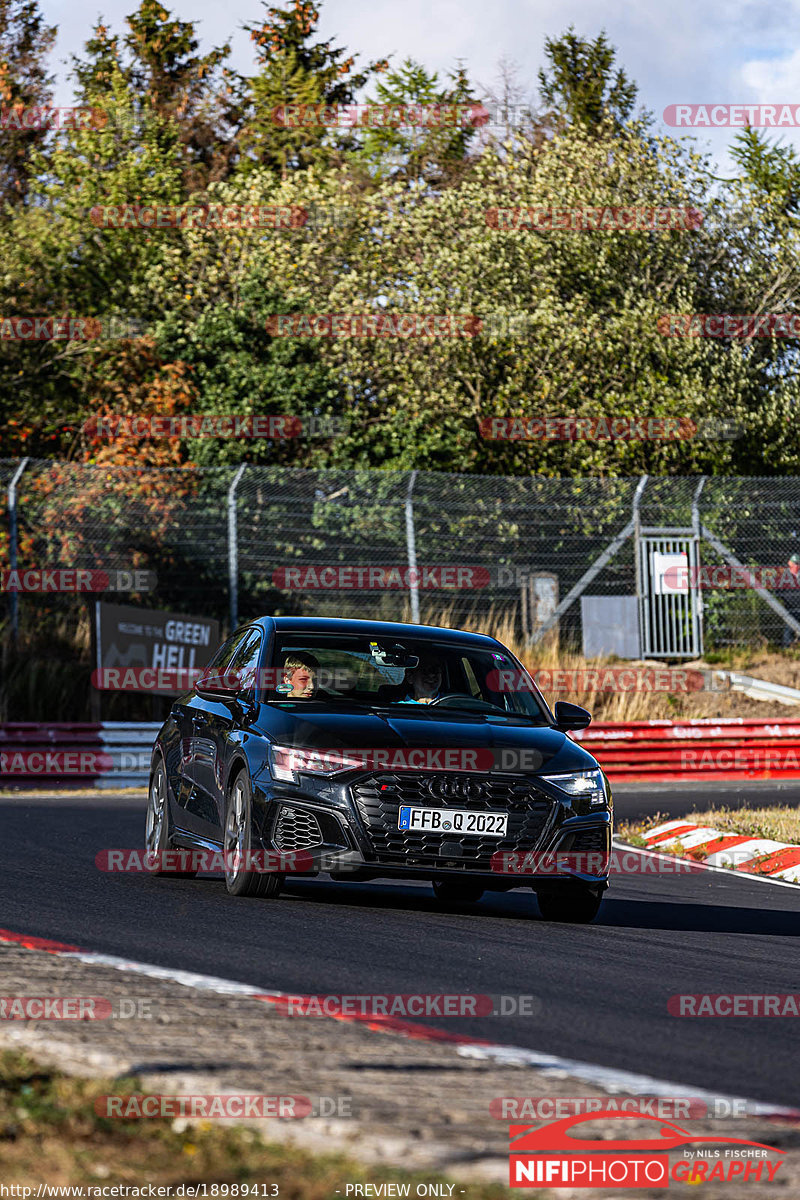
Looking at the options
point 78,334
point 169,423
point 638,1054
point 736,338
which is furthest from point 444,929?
point 78,334

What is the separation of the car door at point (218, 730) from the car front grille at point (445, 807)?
115cm

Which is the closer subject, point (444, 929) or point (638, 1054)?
point (638, 1054)

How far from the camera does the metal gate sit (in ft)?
83.7

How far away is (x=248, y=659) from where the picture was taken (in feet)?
34.1

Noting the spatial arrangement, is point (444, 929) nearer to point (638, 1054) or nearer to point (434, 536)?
point (638, 1054)

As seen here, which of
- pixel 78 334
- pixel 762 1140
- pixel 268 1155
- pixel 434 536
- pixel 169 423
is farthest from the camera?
pixel 78 334

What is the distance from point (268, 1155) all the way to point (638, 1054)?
6.27 ft

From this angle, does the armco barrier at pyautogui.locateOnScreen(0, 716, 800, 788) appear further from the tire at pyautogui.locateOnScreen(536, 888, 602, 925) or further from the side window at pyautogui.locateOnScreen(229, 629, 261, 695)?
the tire at pyautogui.locateOnScreen(536, 888, 602, 925)

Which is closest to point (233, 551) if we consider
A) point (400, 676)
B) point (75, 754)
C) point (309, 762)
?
point (75, 754)

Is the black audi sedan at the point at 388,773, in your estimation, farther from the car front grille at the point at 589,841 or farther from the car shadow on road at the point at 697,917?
the car shadow on road at the point at 697,917

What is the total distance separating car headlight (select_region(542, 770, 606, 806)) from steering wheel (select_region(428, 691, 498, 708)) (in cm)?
89

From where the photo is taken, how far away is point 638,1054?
554 cm

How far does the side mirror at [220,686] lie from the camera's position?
1014cm

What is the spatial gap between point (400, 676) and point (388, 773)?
1340 mm
